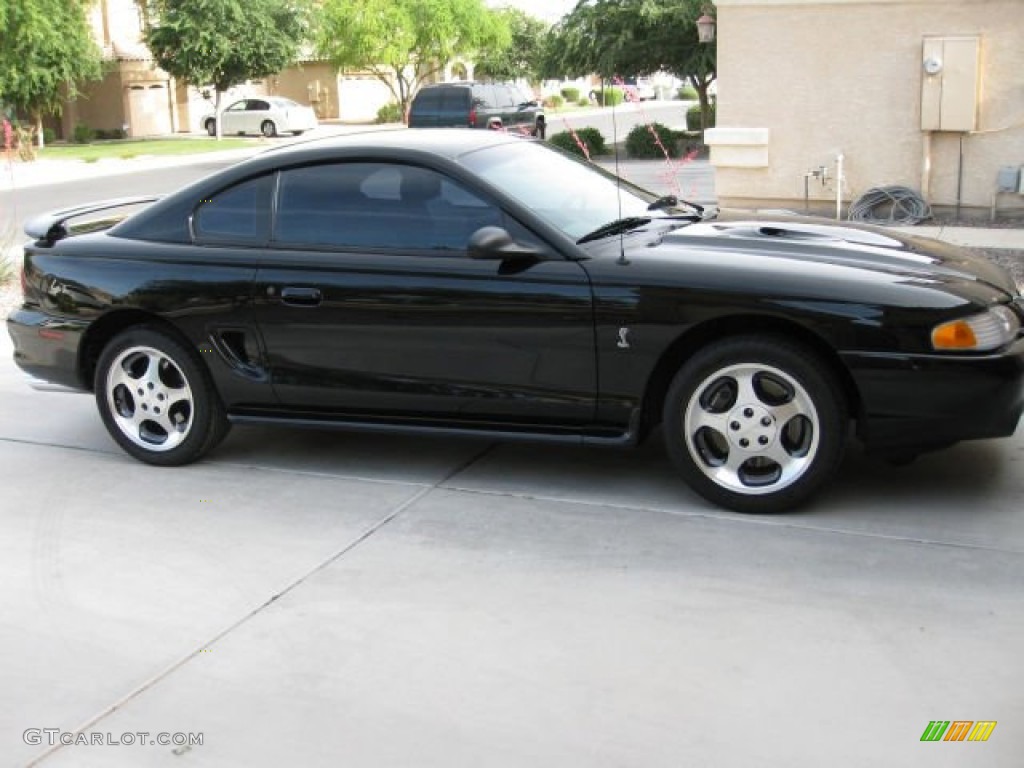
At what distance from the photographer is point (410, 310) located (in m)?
5.60

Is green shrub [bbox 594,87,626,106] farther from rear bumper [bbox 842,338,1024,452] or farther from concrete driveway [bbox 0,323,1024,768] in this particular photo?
rear bumper [bbox 842,338,1024,452]

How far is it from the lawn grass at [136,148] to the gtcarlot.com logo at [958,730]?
1311 inches

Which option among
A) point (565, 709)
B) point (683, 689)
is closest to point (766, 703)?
point (683, 689)

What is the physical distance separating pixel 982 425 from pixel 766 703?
5.71 ft

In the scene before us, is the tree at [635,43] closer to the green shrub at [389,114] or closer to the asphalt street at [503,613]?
the green shrub at [389,114]

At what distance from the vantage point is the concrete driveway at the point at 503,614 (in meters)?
3.69

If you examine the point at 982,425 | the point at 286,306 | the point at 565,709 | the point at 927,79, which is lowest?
the point at 565,709

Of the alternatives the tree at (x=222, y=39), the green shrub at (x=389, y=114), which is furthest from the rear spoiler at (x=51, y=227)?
the green shrub at (x=389, y=114)

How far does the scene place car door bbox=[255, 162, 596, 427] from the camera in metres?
5.41

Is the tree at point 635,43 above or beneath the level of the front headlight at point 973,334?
above

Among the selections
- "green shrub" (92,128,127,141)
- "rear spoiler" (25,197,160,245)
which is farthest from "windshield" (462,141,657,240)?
"green shrub" (92,128,127,141)

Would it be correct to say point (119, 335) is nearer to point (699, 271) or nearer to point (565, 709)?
point (699, 271)

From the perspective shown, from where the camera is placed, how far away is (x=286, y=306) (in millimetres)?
5816

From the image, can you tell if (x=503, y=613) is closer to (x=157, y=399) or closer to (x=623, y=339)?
(x=623, y=339)
